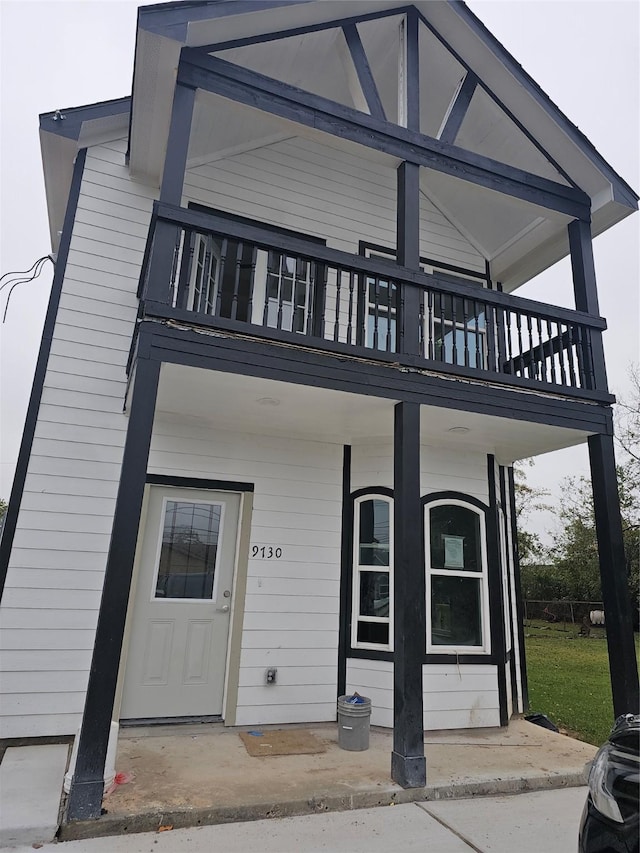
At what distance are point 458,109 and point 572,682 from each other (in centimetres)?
894

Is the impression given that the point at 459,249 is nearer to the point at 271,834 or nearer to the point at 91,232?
the point at 91,232

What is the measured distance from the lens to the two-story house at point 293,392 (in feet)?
14.0

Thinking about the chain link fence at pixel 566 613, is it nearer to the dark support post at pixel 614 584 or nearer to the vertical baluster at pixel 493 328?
the dark support post at pixel 614 584

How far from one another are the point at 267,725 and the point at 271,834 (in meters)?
2.02

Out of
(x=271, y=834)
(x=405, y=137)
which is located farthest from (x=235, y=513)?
(x=405, y=137)

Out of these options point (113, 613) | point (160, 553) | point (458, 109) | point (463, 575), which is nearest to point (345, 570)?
point (463, 575)

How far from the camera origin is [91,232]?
530 cm

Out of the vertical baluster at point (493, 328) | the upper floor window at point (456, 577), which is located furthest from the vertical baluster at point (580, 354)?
the upper floor window at point (456, 577)

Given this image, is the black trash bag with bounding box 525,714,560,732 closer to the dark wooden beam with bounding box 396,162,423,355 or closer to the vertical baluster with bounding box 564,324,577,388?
the vertical baluster with bounding box 564,324,577,388

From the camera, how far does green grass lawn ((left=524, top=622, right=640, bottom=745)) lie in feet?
21.0

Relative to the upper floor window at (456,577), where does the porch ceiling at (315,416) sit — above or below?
above

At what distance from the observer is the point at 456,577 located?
231 inches

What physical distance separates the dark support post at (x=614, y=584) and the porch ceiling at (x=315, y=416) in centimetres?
38

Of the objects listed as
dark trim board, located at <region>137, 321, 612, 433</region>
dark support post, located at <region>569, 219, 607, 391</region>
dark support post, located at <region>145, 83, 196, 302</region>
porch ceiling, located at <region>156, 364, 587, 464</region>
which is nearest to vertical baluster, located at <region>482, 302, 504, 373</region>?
dark trim board, located at <region>137, 321, 612, 433</region>
